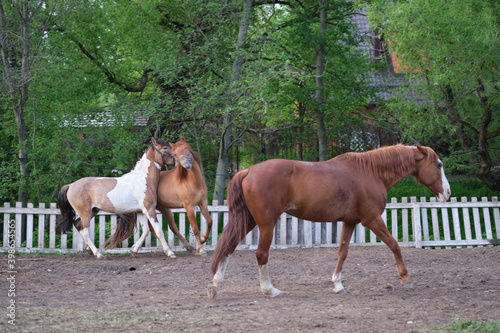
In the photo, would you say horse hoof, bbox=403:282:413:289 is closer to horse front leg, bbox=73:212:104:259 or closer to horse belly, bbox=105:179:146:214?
horse belly, bbox=105:179:146:214

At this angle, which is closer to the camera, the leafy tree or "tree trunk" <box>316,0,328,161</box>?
the leafy tree

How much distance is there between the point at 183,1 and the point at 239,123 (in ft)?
11.4

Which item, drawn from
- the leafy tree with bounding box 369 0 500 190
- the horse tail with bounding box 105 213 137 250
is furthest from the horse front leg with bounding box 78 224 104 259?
the leafy tree with bounding box 369 0 500 190

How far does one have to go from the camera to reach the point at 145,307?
507 centimetres

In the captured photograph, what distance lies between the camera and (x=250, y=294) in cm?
593

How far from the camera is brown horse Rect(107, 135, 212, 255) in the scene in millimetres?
9289

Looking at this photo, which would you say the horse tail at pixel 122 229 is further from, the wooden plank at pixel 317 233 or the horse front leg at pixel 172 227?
the wooden plank at pixel 317 233

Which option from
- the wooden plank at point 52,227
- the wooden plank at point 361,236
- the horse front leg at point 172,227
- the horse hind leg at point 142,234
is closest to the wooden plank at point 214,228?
the horse front leg at point 172,227

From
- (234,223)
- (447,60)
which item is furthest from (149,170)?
(447,60)

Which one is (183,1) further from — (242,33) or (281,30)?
(281,30)

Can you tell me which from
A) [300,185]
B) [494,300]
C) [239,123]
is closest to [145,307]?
[300,185]

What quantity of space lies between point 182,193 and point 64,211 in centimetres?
230

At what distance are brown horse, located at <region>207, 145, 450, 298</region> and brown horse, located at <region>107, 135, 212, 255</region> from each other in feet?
11.1

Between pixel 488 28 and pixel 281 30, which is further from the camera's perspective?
pixel 281 30
